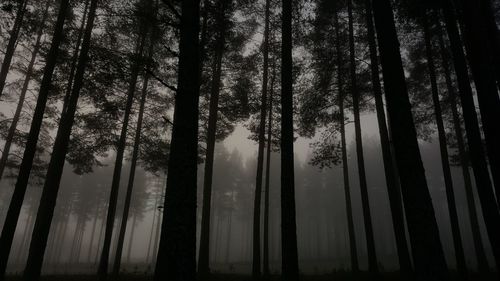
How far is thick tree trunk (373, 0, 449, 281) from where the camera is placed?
4.67 metres

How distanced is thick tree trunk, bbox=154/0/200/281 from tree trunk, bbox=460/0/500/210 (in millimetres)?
5555

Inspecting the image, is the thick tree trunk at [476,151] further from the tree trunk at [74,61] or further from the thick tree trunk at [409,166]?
the tree trunk at [74,61]

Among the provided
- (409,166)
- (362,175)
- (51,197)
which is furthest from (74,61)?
(362,175)

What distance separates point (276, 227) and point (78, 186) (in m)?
31.2

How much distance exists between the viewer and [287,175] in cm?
751

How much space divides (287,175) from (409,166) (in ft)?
9.83

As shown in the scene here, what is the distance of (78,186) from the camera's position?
41.1 m

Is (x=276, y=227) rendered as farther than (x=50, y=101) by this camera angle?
Yes

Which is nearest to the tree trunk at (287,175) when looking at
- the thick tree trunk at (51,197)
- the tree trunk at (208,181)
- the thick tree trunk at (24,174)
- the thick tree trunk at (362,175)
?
the tree trunk at (208,181)

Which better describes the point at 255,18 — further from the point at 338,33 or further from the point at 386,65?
the point at 386,65

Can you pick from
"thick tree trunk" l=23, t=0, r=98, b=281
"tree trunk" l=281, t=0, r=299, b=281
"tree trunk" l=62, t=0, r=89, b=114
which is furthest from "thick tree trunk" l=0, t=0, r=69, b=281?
"tree trunk" l=281, t=0, r=299, b=281

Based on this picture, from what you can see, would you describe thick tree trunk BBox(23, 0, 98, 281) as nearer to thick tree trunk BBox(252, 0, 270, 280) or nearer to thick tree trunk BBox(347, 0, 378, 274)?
A: thick tree trunk BBox(252, 0, 270, 280)

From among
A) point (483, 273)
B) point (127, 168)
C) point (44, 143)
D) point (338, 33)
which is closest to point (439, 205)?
point (483, 273)

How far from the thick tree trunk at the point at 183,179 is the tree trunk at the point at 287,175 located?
3.02 m
